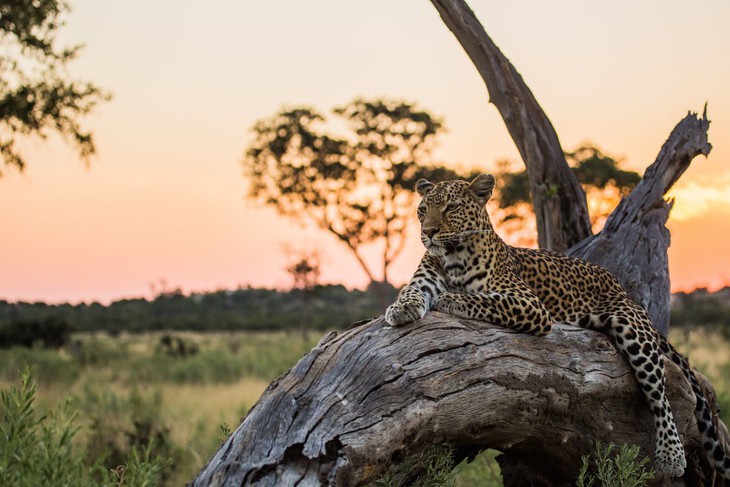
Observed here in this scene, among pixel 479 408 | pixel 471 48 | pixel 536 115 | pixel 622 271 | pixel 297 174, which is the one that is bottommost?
pixel 479 408

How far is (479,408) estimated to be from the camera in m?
4.95

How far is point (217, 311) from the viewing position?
7150 cm

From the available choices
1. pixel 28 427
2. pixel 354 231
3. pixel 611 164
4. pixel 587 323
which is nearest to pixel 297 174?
pixel 354 231

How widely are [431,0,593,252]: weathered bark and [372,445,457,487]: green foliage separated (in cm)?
437

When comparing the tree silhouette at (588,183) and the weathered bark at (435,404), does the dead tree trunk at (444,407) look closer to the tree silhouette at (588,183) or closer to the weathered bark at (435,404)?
the weathered bark at (435,404)

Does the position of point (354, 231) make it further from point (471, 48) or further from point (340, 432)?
point (340, 432)

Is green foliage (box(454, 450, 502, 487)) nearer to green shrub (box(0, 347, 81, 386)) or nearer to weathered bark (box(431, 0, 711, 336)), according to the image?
weathered bark (box(431, 0, 711, 336))

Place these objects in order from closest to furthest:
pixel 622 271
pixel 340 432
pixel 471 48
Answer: pixel 340 432 → pixel 622 271 → pixel 471 48

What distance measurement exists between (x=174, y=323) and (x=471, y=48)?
162ft

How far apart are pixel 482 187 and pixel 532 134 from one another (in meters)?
3.41

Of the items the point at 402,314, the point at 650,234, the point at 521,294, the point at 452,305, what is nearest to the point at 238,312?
the point at 650,234

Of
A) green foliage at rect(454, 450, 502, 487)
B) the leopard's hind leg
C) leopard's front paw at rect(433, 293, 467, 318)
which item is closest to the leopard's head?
leopard's front paw at rect(433, 293, 467, 318)

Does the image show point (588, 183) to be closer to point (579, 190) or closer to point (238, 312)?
point (579, 190)

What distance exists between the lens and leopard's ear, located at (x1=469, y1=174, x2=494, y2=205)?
5.50 metres
